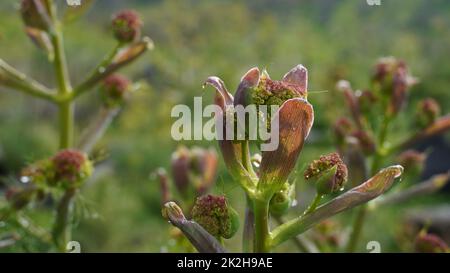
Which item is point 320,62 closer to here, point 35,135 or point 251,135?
point 35,135

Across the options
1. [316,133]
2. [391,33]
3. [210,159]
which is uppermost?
[391,33]

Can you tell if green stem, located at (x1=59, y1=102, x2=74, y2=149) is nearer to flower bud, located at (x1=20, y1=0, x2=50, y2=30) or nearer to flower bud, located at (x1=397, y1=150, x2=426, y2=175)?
flower bud, located at (x1=20, y1=0, x2=50, y2=30)

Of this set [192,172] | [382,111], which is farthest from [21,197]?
[382,111]

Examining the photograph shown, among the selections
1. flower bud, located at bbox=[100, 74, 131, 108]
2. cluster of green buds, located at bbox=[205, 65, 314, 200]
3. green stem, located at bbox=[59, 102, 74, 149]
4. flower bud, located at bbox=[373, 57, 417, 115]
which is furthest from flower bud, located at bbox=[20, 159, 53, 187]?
flower bud, located at bbox=[373, 57, 417, 115]

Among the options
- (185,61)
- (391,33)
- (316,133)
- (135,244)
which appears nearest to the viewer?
(135,244)

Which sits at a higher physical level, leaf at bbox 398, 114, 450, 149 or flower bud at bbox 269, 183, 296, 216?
leaf at bbox 398, 114, 450, 149
